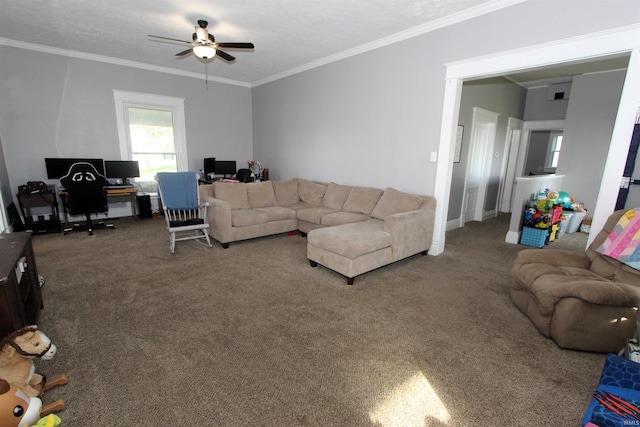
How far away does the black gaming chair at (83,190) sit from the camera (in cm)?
443

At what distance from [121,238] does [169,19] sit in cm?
312

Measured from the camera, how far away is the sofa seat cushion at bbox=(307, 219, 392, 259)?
3.05 meters

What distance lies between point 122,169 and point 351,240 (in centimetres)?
466

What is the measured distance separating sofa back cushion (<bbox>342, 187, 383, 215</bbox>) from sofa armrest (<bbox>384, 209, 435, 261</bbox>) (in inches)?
29.8

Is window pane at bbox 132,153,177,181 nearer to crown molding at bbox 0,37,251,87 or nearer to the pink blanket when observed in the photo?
crown molding at bbox 0,37,251,87

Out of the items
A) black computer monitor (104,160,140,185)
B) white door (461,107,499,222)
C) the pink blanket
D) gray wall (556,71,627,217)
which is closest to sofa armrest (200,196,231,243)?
black computer monitor (104,160,140,185)

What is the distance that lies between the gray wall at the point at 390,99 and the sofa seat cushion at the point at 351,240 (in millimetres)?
1145

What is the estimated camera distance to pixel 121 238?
15.0 ft

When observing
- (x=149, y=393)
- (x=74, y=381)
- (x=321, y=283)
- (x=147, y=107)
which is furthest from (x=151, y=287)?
(x=147, y=107)

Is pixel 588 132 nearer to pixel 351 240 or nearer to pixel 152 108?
pixel 351 240

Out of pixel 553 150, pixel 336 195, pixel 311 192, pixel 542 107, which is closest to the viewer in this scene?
pixel 336 195

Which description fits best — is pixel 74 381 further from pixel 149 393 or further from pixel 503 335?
pixel 503 335

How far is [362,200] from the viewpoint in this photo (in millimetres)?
4434

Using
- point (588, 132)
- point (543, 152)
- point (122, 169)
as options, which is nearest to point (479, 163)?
point (588, 132)
